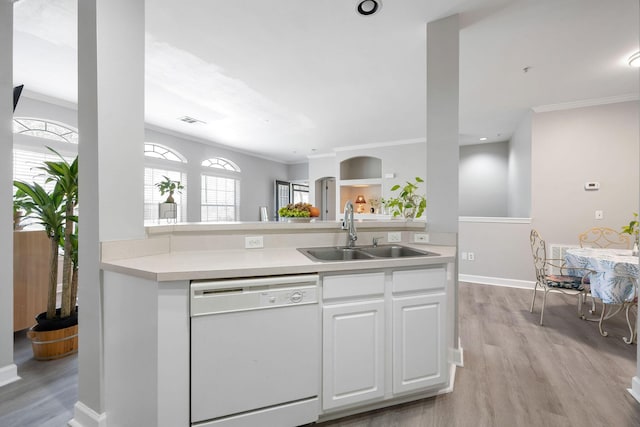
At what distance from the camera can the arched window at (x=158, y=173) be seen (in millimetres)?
5512

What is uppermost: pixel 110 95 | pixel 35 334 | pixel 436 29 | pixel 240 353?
pixel 436 29

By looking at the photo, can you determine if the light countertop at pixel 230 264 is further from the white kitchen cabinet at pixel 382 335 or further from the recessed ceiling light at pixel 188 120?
the recessed ceiling light at pixel 188 120

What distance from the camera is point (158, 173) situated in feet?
18.6

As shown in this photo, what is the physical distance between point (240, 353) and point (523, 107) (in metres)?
4.87

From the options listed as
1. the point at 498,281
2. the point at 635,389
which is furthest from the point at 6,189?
the point at 498,281

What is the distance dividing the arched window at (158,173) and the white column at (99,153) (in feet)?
14.3

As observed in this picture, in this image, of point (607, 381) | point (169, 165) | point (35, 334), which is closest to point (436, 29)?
point (607, 381)

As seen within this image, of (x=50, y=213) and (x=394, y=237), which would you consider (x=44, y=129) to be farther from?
(x=394, y=237)

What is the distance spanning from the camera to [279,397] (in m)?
1.44

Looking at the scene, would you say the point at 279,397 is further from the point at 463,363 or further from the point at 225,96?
the point at 225,96

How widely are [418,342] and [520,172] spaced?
449 cm

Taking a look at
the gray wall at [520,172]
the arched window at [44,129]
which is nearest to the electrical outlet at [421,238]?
the gray wall at [520,172]

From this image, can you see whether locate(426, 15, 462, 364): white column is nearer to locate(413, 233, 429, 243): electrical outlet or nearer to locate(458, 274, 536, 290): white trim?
locate(413, 233, 429, 243): electrical outlet

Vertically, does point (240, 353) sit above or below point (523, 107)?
below
